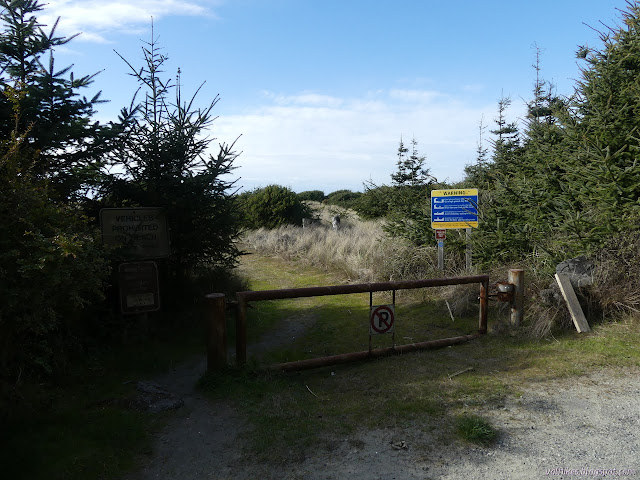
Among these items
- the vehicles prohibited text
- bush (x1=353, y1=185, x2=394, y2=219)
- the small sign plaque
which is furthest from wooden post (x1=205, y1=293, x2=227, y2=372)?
bush (x1=353, y1=185, x2=394, y2=219)

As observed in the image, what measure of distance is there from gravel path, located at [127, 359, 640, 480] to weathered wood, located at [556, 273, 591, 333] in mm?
2295

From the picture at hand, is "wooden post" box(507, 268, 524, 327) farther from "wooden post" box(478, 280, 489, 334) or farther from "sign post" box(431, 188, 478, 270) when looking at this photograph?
"sign post" box(431, 188, 478, 270)

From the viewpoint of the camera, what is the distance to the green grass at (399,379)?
4.15 meters

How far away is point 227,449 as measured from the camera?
3.89 metres

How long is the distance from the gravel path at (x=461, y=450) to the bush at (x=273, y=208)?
18.6 meters

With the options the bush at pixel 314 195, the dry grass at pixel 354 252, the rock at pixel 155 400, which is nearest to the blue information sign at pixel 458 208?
the dry grass at pixel 354 252

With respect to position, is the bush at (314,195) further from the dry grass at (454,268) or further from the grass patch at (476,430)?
A: the grass patch at (476,430)

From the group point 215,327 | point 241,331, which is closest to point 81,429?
point 215,327

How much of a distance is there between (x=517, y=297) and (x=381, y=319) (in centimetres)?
247

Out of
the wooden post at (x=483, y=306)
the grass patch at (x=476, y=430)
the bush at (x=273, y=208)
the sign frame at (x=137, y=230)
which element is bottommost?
the grass patch at (x=476, y=430)

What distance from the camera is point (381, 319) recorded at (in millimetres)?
6234

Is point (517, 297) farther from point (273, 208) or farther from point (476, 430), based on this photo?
point (273, 208)

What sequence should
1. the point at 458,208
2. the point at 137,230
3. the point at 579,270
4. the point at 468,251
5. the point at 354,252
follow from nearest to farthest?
the point at 137,230 < the point at 579,270 < the point at 468,251 < the point at 458,208 < the point at 354,252

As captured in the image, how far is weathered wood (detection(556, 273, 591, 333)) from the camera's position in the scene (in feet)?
22.7
